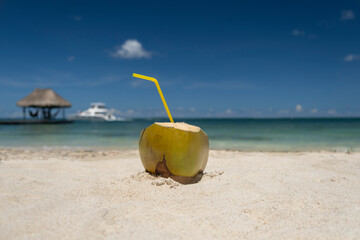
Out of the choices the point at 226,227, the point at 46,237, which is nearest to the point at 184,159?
the point at 226,227

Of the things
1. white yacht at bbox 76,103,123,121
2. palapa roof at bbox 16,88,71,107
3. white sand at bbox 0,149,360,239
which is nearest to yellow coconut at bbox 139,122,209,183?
white sand at bbox 0,149,360,239

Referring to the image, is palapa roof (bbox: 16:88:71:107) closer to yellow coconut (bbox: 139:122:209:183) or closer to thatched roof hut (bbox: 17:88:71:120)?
thatched roof hut (bbox: 17:88:71:120)

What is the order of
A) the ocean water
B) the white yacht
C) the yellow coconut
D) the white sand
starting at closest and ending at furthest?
the white sand → the yellow coconut → the ocean water → the white yacht

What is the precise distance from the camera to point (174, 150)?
124 inches

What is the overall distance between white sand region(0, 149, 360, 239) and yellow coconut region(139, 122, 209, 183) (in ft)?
0.54

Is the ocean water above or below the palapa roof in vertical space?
below

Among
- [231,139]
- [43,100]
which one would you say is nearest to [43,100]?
[43,100]

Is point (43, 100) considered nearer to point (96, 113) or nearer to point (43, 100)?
point (43, 100)

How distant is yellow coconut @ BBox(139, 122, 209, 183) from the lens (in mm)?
3160

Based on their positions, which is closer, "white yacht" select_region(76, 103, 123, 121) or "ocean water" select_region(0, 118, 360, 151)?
"ocean water" select_region(0, 118, 360, 151)

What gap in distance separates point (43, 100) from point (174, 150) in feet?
104

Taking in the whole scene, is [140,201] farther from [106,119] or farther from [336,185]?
[106,119]

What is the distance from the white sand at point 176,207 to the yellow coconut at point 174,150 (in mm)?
Answer: 166

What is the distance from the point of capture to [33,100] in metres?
30.8
